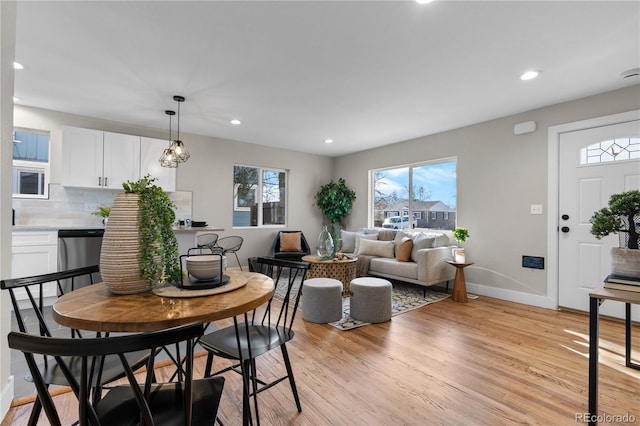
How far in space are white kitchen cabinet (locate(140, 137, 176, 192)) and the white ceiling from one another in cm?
43

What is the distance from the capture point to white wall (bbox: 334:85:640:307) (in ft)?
12.0

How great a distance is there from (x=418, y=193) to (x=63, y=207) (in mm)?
5417

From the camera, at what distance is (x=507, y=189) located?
4074 millimetres

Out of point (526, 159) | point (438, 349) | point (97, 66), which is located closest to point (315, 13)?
point (97, 66)

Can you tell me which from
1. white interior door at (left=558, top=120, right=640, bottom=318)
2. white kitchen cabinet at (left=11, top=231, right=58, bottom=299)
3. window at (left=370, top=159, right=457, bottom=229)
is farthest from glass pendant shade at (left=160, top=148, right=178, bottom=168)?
white interior door at (left=558, top=120, right=640, bottom=318)

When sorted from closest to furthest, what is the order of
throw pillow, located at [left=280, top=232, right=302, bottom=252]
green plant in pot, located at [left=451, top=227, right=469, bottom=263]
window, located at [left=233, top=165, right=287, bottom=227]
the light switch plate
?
1. the light switch plate
2. green plant in pot, located at [left=451, top=227, right=469, bottom=263]
3. throw pillow, located at [left=280, top=232, right=302, bottom=252]
4. window, located at [left=233, top=165, right=287, bottom=227]

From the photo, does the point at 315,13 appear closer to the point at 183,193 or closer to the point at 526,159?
the point at 526,159

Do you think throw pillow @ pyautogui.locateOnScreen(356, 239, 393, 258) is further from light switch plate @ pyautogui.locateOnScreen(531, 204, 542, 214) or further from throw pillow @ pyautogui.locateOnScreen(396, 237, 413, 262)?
light switch plate @ pyautogui.locateOnScreen(531, 204, 542, 214)

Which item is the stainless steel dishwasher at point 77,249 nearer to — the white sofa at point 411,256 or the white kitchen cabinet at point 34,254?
the white kitchen cabinet at point 34,254

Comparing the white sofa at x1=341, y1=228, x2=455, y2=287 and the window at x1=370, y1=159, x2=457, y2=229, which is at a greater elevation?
the window at x1=370, y1=159, x2=457, y2=229

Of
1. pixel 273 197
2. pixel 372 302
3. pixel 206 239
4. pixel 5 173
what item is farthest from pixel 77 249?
pixel 372 302

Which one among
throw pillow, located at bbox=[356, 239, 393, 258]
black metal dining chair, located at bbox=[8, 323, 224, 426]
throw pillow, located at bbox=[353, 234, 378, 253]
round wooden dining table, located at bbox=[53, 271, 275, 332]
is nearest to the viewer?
black metal dining chair, located at bbox=[8, 323, 224, 426]

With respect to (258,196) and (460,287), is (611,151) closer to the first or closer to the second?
(460,287)

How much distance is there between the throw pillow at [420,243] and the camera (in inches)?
171
